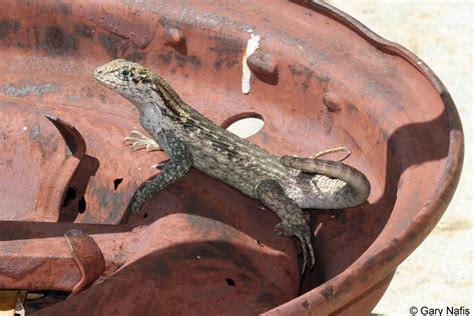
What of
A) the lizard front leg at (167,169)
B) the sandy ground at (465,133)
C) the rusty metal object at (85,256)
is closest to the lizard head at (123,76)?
the lizard front leg at (167,169)

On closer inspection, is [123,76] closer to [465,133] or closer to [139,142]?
[139,142]

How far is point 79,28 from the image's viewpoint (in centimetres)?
374

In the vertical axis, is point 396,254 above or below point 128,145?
above

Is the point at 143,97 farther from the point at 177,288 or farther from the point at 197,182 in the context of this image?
the point at 177,288

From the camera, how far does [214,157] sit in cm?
369

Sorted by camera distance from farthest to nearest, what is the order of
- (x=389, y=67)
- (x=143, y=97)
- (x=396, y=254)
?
(x=143, y=97) → (x=389, y=67) → (x=396, y=254)

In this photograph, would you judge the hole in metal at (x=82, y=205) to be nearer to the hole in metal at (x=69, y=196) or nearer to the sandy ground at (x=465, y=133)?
the hole in metal at (x=69, y=196)

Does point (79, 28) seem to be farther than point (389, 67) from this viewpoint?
Yes

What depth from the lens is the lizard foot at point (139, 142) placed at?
3.48 metres

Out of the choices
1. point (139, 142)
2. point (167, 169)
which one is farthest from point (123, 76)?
point (167, 169)

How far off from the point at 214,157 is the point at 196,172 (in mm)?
94

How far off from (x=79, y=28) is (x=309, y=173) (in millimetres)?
1025

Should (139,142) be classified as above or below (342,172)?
below

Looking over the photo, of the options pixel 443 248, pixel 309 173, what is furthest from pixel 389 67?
pixel 443 248
